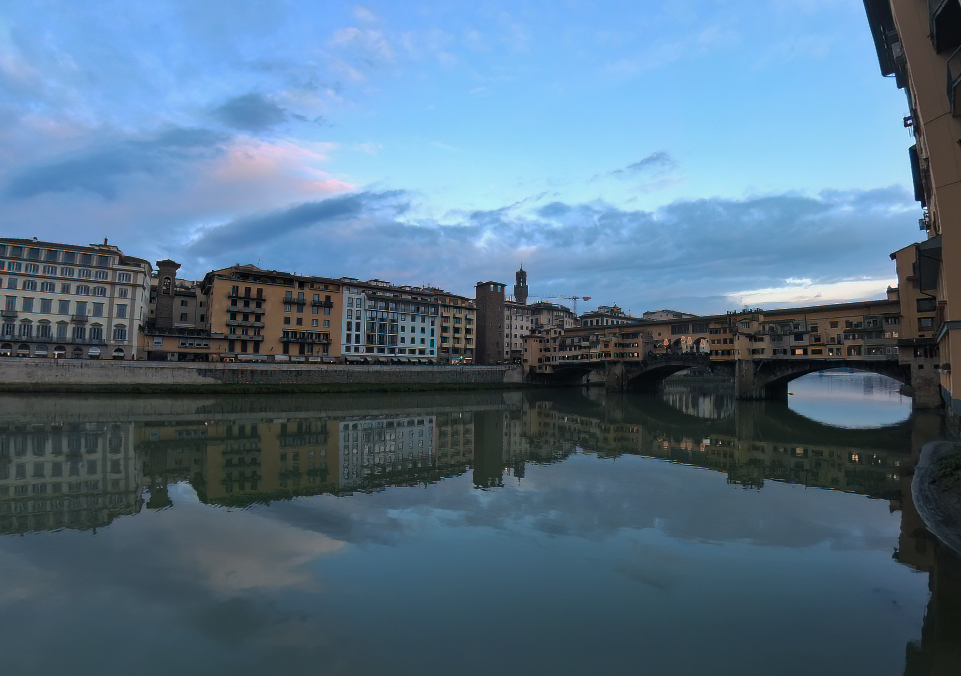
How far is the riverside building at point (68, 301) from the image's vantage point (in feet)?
198

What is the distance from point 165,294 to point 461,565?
8508 cm

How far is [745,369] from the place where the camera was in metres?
62.3

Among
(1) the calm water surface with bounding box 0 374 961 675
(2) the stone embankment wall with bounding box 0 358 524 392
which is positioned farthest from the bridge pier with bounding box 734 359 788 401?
(1) the calm water surface with bounding box 0 374 961 675

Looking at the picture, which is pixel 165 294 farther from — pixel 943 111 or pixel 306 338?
pixel 943 111

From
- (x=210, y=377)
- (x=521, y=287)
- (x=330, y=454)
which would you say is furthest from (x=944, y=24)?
(x=521, y=287)

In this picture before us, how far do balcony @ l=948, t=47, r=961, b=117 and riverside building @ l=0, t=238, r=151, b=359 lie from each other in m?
77.5

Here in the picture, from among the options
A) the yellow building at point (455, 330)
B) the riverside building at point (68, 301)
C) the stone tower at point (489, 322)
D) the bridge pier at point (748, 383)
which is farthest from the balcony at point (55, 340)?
the bridge pier at point (748, 383)

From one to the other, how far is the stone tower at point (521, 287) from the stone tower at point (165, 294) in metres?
105

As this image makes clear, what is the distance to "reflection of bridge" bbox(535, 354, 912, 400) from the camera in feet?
177

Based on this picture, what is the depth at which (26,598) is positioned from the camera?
29.9ft

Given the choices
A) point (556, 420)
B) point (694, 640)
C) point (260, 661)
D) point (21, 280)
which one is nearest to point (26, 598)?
point (260, 661)

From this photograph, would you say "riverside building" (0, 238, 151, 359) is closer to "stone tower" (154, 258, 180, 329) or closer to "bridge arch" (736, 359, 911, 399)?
"stone tower" (154, 258, 180, 329)

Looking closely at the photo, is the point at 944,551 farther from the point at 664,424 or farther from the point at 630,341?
the point at 630,341

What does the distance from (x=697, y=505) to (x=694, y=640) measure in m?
8.78
